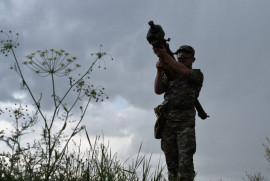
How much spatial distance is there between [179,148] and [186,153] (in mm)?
123

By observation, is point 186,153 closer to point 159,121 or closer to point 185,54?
point 159,121

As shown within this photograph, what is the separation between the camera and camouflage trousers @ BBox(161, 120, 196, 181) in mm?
4430

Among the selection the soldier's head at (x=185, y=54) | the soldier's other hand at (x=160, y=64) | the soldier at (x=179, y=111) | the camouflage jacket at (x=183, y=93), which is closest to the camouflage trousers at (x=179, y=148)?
the soldier at (x=179, y=111)

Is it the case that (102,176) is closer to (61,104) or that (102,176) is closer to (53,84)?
(61,104)

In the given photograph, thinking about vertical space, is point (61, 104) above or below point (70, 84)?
below

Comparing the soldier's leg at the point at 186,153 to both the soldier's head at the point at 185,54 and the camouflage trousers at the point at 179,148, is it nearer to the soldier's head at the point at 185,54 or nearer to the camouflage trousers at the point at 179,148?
the camouflage trousers at the point at 179,148

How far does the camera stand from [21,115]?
12.0 feet

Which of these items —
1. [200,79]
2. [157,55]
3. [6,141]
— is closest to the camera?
[6,141]

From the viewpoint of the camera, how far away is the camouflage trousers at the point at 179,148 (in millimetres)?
4430

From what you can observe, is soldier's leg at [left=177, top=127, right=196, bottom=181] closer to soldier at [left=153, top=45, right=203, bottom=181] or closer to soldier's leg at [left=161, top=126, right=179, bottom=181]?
soldier at [left=153, top=45, right=203, bottom=181]

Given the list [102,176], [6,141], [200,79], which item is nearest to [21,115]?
[6,141]

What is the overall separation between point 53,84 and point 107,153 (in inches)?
30.9

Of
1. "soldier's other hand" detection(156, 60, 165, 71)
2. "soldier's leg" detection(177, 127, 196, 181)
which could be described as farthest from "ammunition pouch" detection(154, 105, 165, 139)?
"soldier's other hand" detection(156, 60, 165, 71)

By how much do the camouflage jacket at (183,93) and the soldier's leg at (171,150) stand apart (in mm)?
234
